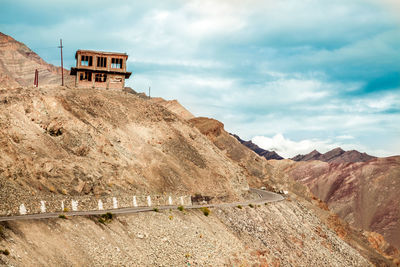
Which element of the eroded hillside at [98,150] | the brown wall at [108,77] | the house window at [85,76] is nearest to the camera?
the eroded hillside at [98,150]

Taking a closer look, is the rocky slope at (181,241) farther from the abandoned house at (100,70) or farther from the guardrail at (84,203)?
the abandoned house at (100,70)

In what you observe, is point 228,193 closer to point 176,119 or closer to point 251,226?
point 251,226

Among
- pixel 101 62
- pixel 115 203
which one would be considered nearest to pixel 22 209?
pixel 115 203

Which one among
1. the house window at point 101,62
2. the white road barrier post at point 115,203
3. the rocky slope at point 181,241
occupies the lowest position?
the rocky slope at point 181,241

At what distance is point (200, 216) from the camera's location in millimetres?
47312

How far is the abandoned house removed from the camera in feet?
236

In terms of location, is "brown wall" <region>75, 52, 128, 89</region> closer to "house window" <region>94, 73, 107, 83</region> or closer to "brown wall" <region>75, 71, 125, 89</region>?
"brown wall" <region>75, 71, 125, 89</region>

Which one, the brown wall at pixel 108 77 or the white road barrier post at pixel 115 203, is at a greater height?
the brown wall at pixel 108 77

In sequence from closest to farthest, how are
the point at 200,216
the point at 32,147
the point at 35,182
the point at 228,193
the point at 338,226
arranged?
the point at 35,182 → the point at 32,147 → the point at 200,216 → the point at 228,193 → the point at 338,226

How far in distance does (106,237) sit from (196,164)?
3309 centimetres

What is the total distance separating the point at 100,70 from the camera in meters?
72.6

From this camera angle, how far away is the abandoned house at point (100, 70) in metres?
71.9

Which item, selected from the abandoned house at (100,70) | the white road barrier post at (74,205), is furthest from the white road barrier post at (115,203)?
the abandoned house at (100,70)

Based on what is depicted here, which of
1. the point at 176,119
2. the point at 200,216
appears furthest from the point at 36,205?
the point at 176,119
